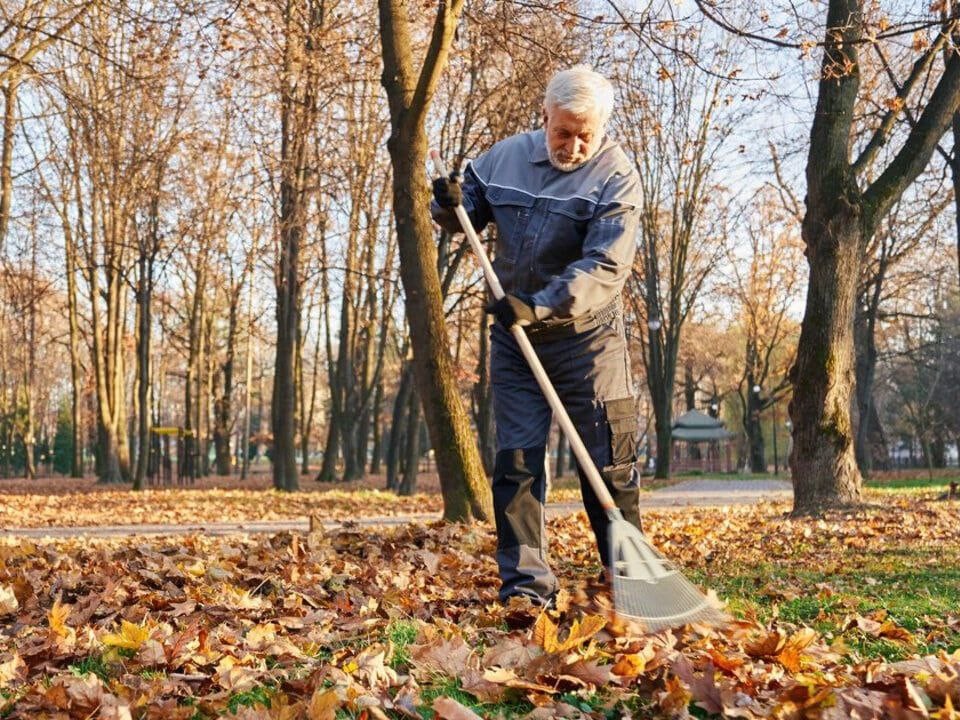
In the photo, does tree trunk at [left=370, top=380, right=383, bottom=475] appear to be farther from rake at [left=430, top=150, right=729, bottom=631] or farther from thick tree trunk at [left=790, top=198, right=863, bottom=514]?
rake at [left=430, top=150, right=729, bottom=631]

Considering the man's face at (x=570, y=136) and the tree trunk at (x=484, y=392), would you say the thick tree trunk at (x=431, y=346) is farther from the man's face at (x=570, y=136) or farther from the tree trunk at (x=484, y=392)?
the tree trunk at (x=484, y=392)

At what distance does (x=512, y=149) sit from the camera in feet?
15.5

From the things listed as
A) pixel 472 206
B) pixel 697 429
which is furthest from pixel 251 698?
pixel 697 429

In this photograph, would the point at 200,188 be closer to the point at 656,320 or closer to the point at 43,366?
the point at 656,320

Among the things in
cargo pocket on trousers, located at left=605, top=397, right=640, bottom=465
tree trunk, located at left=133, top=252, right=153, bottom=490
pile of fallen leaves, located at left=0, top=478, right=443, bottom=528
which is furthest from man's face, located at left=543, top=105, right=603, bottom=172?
tree trunk, located at left=133, top=252, right=153, bottom=490

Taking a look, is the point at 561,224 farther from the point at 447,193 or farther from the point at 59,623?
→ the point at 59,623

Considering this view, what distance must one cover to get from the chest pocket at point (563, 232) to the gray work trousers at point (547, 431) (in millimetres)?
347

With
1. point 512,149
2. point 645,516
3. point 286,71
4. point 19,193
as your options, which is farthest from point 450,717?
point 19,193

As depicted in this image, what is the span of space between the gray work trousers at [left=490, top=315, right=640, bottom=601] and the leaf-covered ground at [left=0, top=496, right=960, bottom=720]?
0.27m

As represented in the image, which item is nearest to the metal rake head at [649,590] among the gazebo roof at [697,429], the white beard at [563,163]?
the white beard at [563,163]

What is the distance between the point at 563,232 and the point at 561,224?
4cm

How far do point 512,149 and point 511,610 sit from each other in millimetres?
2116

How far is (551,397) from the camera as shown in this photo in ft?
13.9

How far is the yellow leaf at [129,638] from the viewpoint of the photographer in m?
3.67
